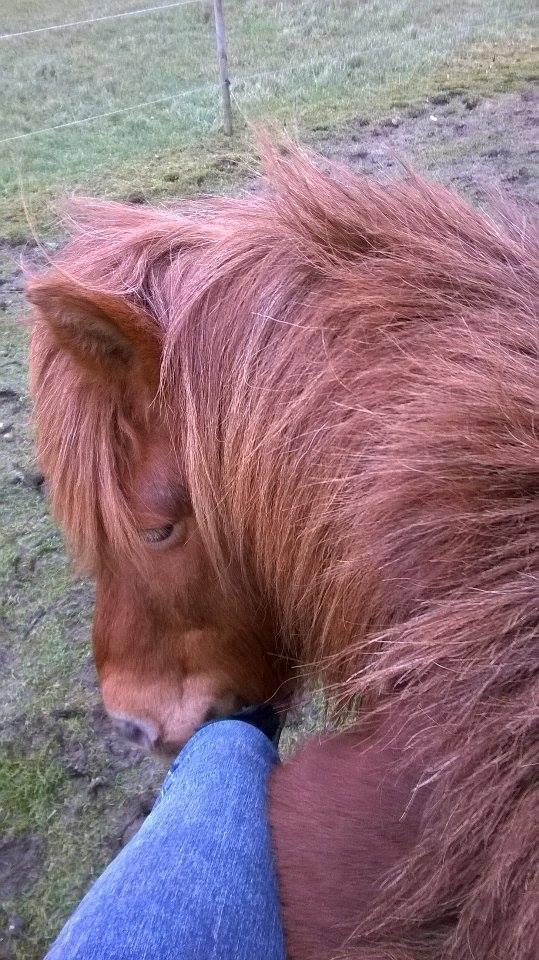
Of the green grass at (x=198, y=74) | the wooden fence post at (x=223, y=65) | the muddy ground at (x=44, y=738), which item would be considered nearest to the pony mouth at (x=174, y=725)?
the muddy ground at (x=44, y=738)

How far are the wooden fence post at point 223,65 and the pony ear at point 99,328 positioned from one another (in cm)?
604

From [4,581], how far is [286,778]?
2206 millimetres

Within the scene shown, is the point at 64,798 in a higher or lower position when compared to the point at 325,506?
lower

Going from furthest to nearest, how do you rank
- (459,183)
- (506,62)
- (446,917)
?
(506,62)
(459,183)
(446,917)

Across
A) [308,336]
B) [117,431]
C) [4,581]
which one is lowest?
[4,581]

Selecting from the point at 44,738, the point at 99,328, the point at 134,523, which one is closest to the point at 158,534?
the point at 134,523

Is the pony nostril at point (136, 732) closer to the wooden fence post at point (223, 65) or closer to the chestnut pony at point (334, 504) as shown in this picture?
the chestnut pony at point (334, 504)

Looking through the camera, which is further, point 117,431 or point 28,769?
point 28,769

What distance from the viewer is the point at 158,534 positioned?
1.22 m

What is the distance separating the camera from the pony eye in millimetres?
1215

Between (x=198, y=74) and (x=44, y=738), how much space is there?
776cm

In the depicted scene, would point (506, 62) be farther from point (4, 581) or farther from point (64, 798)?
point (64, 798)

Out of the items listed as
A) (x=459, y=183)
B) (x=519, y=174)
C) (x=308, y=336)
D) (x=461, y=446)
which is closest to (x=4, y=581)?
(x=308, y=336)

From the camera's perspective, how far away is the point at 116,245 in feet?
4.22
